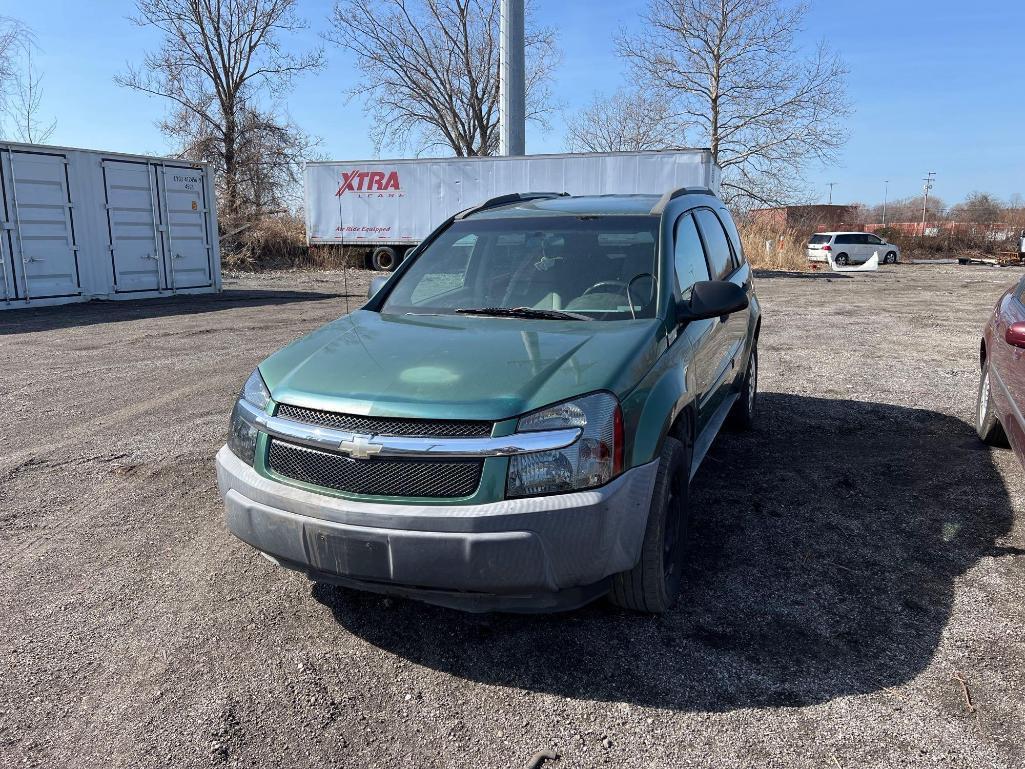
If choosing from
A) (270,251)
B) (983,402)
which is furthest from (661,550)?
(270,251)

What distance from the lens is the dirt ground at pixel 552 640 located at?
2432 millimetres

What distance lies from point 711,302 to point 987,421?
10.7 ft

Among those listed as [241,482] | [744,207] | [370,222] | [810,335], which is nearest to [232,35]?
[370,222]

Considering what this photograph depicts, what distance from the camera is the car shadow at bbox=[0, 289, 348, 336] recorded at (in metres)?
12.6

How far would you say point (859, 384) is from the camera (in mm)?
7746

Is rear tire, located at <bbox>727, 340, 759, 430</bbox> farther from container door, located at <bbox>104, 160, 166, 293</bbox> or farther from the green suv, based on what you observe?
container door, located at <bbox>104, 160, 166, 293</bbox>

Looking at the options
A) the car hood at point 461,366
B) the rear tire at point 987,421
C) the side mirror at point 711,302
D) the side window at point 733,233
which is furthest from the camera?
the side window at point 733,233

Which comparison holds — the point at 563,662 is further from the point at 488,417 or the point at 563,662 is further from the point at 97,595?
the point at 97,595

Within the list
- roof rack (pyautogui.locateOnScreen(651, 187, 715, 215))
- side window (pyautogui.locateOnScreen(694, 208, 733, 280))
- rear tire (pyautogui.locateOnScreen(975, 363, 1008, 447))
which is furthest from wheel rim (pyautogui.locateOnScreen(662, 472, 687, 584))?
rear tire (pyautogui.locateOnScreen(975, 363, 1008, 447))

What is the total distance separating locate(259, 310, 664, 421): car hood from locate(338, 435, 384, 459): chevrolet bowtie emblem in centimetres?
10

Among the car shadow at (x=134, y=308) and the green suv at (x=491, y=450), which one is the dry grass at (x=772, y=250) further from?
the green suv at (x=491, y=450)

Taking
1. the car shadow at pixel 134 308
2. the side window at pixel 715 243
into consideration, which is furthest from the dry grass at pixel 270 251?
the side window at pixel 715 243

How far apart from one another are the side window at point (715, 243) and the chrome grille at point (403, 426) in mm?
2609

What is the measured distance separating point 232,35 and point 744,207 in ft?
86.6
